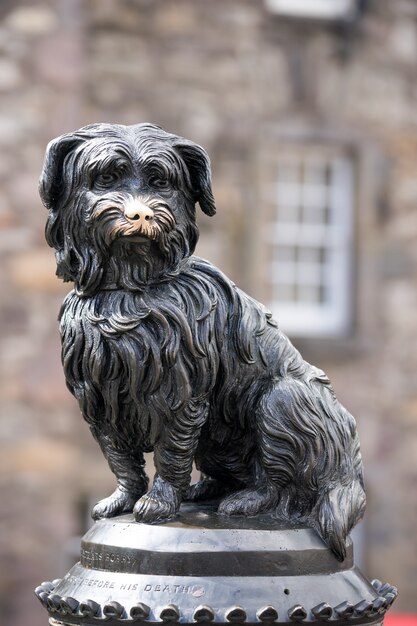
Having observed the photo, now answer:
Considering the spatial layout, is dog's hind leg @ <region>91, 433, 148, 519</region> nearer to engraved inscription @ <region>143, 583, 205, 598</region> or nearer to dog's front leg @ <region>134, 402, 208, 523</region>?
dog's front leg @ <region>134, 402, 208, 523</region>

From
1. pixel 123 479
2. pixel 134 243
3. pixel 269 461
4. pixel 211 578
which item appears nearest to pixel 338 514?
pixel 269 461

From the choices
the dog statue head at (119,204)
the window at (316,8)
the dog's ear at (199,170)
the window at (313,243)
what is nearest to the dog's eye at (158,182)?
the dog statue head at (119,204)

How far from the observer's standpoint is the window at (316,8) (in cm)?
1030

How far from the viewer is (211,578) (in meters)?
2.94

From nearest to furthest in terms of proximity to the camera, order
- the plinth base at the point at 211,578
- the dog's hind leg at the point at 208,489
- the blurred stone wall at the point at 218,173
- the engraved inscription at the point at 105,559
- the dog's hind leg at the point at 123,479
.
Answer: the plinth base at the point at 211,578 < the engraved inscription at the point at 105,559 < the dog's hind leg at the point at 123,479 < the dog's hind leg at the point at 208,489 < the blurred stone wall at the point at 218,173

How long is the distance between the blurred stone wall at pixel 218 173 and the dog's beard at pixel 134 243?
20.4 feet

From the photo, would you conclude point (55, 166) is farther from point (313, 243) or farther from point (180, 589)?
point (313, 243)

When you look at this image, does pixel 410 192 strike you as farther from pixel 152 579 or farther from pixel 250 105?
pixel 152 579

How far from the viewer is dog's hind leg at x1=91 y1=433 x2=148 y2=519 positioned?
10.6 ft

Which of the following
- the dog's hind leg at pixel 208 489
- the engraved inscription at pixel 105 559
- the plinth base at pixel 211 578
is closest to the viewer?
the plinth base at pixel 211 578

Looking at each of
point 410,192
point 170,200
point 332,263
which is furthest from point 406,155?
point 170,200

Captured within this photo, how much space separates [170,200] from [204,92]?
7024mm

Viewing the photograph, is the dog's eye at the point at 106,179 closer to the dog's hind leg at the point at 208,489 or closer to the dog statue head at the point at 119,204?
the dog statue head at the point at 119,204

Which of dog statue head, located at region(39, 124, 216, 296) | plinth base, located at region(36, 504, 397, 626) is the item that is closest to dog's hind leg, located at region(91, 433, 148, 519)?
plinth base, located at region(36, 504, 397, 626)
